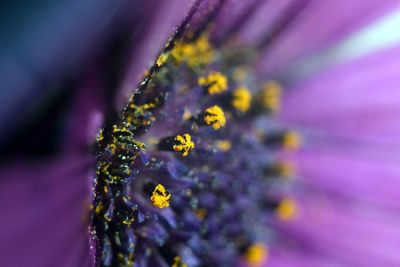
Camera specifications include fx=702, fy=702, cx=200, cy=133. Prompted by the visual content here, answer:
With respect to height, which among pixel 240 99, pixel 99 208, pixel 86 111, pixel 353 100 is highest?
pixel 353 100

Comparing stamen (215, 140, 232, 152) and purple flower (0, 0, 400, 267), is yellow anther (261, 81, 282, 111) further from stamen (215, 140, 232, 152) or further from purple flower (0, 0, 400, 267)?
stamen (215, 140, 232, 152)

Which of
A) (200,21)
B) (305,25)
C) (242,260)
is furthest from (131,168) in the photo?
(305,25)

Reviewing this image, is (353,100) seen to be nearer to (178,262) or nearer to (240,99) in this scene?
(240,99)

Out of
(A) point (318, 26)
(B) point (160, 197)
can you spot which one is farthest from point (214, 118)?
(A) point (318, 26)

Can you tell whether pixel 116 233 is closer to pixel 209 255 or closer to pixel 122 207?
pixel 122 207

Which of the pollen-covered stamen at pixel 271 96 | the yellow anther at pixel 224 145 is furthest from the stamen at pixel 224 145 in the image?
the pollen-covered stamen at pixel 271 96

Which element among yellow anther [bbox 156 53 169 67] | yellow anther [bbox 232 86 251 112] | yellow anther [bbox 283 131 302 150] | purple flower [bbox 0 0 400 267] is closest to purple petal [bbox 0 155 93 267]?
purple flower [bbox 0 0 400 267]
